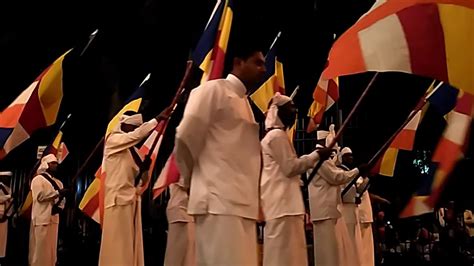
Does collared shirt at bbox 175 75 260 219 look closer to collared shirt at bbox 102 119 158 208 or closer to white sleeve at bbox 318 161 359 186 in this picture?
white sleeve at bbox 318 161 359 186

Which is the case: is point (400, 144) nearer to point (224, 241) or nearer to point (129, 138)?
point (129, 138)

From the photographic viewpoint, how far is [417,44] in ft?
11.5

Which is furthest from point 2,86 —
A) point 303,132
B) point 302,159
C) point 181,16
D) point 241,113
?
point 241,113

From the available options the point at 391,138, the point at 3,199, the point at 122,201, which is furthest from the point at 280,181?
the point at 3,199

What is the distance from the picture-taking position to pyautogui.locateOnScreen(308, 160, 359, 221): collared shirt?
18.4 ft

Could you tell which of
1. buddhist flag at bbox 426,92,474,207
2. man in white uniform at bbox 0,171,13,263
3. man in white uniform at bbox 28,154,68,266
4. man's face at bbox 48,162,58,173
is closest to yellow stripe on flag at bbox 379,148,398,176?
buddhist flag at bbox 426,92,474,207

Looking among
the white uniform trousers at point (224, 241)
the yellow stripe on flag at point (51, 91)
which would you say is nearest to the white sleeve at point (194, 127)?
Result: the white uniform trousers at point (224, 241)

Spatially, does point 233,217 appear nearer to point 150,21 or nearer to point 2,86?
point 150,21

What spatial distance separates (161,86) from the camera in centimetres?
1163

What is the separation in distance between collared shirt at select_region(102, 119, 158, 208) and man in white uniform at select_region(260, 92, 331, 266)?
5.55 ft

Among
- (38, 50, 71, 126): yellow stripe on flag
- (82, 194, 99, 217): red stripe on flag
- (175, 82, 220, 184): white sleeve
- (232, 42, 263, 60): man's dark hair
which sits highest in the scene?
(38, 50, 71, 126): yellow stripe on flag

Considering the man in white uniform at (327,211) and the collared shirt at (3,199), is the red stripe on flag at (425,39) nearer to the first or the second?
the man in white uniform at (327,211)

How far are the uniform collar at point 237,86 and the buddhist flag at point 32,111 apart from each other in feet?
10.1

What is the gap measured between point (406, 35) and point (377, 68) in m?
0.24
